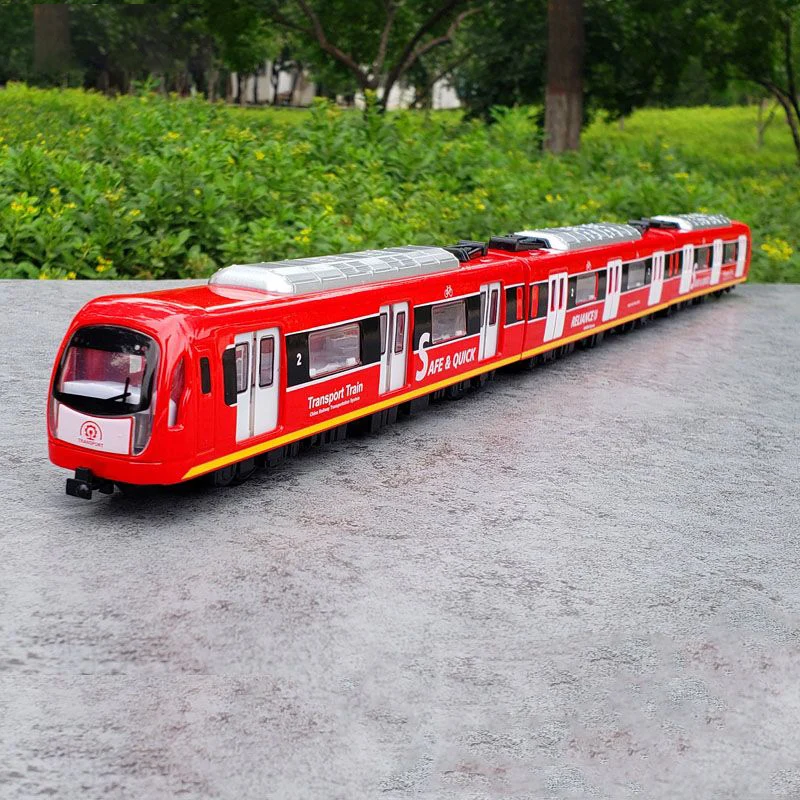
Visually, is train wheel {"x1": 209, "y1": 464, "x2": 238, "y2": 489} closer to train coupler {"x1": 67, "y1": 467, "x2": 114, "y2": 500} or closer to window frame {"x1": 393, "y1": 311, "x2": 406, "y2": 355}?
train coupler {"x1": 67, "y1": 467, "x2": 114, "y2": 500}

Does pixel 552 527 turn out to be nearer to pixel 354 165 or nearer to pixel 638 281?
pixel 638 281

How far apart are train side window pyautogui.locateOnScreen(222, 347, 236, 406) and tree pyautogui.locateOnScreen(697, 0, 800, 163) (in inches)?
1200

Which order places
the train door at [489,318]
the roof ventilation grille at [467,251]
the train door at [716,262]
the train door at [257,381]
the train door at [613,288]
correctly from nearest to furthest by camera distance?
the train door at [257,381] < the train door at [489,318] < the roof ventilation grille at [467,251] < the train door at [613,288] < the train door at [716,262]

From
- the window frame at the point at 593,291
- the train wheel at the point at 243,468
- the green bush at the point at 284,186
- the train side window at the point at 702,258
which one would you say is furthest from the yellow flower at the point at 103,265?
the train side window at the point at 702,258

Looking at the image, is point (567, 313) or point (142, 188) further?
point (142, 188)

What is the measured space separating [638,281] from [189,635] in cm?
1368

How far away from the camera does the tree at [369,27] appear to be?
3512 centimetres

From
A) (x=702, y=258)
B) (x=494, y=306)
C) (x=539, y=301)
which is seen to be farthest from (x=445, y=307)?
(x=702, y=258)

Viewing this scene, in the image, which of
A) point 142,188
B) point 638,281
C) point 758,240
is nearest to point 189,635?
point 638,281

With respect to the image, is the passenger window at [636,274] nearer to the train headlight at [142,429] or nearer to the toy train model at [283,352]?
the toy train model at [283,352]

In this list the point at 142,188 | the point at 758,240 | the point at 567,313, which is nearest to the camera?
the point at 567,313

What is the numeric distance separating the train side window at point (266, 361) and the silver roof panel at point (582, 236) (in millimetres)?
7603

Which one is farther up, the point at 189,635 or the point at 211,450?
the point at 211,450

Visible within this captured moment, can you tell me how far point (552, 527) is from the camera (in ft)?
33.8
